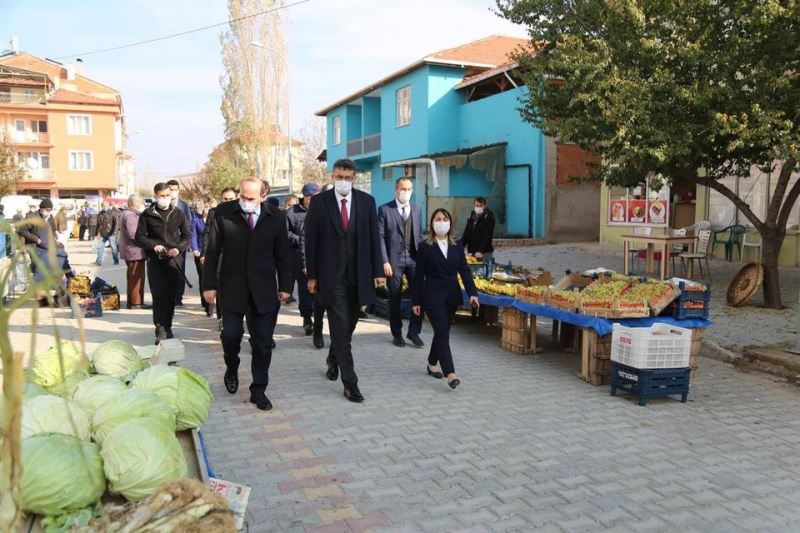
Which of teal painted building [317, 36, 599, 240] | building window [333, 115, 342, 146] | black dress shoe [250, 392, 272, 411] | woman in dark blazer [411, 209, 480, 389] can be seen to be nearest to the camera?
black dress shoe [250, 392, 272, 411]

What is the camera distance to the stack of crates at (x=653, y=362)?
6.00 m

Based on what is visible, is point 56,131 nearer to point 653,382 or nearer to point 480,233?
point 480,233

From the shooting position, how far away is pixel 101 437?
2.92 m

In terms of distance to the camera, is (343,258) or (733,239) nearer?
(343,258)

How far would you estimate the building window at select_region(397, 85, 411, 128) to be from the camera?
30625 millimetres

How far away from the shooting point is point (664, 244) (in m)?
13.3

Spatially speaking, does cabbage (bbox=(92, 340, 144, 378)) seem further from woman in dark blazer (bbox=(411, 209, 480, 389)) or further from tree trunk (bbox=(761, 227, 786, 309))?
tree trunk (bbox=(761, 227, 786, 309))

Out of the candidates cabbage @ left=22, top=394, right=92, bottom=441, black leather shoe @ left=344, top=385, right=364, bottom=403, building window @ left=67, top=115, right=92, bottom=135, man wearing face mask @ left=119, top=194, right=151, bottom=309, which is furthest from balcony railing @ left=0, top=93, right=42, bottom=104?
cabbage @ left=22, top=394, right=92, bottom=441

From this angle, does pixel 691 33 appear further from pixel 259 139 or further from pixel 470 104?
pixel 259 139

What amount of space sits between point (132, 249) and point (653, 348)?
831cm

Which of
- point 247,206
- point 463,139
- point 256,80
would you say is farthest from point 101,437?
point 256,80

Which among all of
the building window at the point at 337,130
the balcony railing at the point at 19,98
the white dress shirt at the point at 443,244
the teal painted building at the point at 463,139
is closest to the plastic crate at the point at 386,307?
the white dress shirt at the point at 443,244

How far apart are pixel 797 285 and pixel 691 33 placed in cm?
588

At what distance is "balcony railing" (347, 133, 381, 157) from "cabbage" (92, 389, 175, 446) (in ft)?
107
